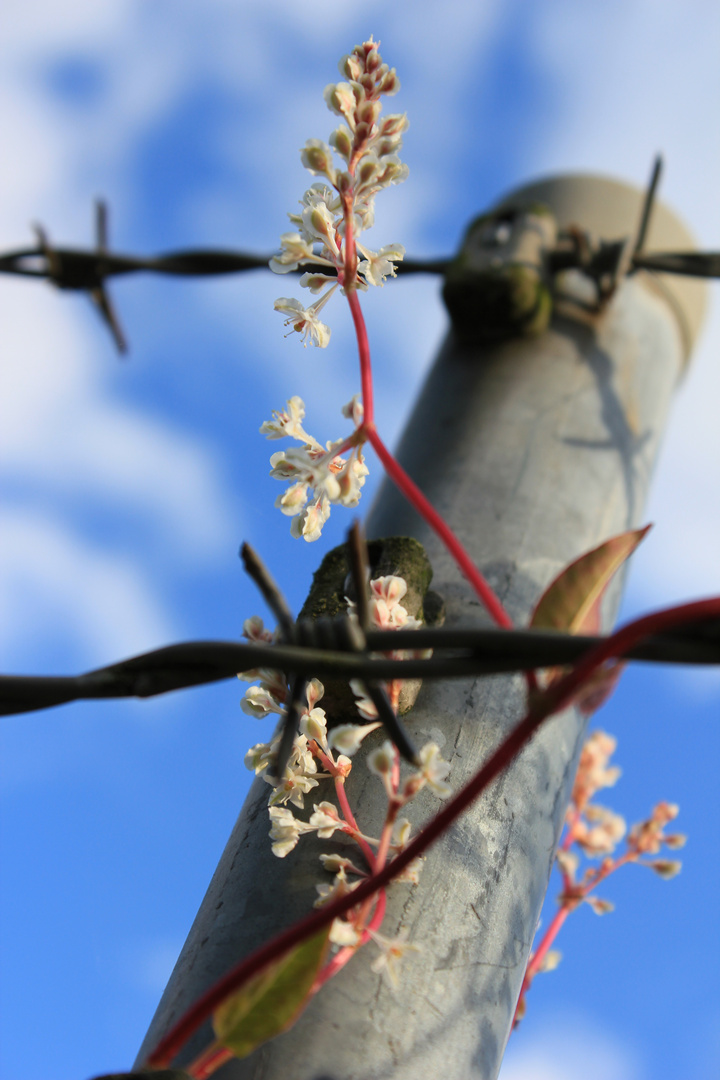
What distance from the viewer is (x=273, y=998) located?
1.78 ft

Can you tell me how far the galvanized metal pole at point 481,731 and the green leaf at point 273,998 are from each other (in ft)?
0.50

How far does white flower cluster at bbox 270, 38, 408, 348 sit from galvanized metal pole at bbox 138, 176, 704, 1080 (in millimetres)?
414

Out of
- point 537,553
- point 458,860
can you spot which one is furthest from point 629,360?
point 458,860

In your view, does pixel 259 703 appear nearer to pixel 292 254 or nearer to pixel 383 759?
pixel 383 759

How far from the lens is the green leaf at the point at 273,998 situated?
0.54 m

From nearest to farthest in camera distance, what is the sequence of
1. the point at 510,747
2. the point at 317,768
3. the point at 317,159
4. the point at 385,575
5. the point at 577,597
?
the point at 510,747, the point at 577,597, the point at 317,159, the point at 317,768, the point at 385,575

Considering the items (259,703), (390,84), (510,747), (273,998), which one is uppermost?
(390,84)

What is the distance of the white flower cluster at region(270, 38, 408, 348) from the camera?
71 cm

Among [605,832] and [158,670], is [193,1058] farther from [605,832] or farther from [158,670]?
[605,832]

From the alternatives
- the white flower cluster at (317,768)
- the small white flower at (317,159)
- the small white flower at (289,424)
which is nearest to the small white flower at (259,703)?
the white flower cluster at (317,768)

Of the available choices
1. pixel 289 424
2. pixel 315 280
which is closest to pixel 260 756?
pixel 289 424

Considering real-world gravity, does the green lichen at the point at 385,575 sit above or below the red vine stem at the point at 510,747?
above

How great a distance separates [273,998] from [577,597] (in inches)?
12.9

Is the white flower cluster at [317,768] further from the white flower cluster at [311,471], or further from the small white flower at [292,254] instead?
the small white flower at [292,254]
